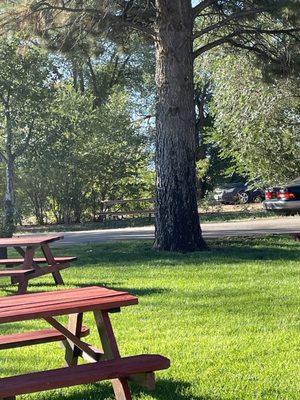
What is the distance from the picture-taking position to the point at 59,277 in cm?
1087

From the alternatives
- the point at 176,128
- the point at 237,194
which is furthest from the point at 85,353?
the point at 237,194

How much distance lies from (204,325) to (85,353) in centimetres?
200

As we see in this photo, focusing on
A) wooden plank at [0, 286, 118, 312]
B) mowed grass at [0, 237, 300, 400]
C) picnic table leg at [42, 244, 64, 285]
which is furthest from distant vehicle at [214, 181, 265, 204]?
wooden plank at [0, 286, 118, 312]

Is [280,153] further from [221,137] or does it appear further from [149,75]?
[149,75]

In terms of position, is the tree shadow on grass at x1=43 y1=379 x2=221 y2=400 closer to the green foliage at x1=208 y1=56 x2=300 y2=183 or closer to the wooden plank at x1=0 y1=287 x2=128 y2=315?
the wooden plank at x1=0 y1=287 x2=128 y2=315

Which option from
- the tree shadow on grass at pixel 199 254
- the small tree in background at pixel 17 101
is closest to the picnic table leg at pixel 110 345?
the tree shadow on grass at pixel 199 254

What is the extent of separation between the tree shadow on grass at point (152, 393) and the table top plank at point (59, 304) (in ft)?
2.34

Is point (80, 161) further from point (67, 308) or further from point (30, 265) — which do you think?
point (67, 308)

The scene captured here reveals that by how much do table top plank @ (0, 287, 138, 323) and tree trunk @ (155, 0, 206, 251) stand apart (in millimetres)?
9409

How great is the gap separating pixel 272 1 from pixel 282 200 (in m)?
9.99

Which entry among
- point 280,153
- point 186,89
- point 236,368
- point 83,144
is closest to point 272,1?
point 186,89

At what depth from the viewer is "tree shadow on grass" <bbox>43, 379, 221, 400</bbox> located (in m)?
Result: 4.84

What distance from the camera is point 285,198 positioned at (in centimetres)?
2278

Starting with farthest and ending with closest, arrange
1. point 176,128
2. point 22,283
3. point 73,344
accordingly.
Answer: point 176,128 < point 22,283 < point 73,344
